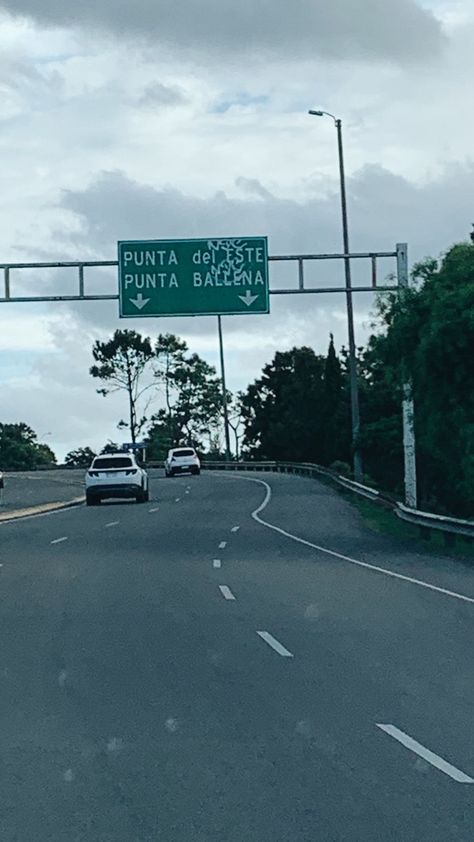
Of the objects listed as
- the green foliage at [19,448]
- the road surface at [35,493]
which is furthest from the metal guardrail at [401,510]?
the green foliage at [19,448]

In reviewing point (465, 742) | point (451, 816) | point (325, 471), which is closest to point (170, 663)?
point (465, 742)

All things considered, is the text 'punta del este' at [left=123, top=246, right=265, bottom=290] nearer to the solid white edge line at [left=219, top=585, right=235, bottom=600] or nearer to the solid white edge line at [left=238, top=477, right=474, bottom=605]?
the solid white edge line at [left=238, top=477, right=474, bottom=605]

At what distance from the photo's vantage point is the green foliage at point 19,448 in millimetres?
184625

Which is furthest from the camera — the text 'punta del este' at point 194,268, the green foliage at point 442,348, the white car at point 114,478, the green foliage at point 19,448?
the green foliage at point 19,448

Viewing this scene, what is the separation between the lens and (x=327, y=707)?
40.5 feet

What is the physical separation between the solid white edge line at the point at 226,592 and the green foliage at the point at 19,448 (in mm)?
155916

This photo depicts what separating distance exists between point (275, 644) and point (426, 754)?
631 cm

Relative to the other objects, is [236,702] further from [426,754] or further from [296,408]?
[296,408]

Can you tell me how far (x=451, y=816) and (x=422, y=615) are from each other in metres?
11.2

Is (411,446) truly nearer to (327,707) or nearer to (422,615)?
(422,615)

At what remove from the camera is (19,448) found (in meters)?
188

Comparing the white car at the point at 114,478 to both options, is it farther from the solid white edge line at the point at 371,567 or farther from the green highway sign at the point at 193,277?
the green highway sign at the point at 193,277

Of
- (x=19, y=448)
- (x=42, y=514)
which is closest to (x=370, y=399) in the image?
(x=42, y=514)

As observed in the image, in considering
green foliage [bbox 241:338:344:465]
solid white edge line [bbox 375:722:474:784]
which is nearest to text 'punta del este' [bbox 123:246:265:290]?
solid white edge line [bbox 375:722:474:784]
